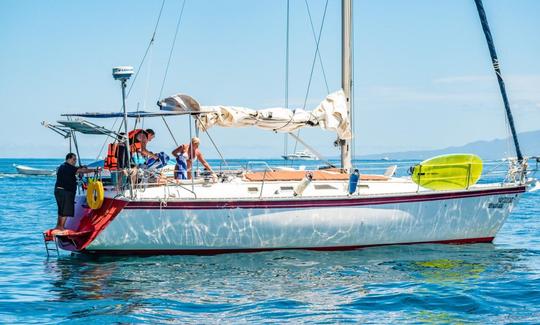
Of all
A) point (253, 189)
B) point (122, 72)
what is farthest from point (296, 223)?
point (122, 72)

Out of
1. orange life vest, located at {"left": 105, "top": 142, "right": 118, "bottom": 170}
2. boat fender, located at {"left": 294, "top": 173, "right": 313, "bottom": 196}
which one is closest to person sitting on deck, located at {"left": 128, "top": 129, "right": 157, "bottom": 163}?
orange life vest, located at {"left": 105, "top": 142, "right": 118, "bottom": 170}

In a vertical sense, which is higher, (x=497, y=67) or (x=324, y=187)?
(x=497, y=67)

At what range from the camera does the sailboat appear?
1680 cm

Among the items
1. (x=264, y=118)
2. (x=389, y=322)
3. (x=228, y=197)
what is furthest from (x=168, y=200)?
(x=389, y=322)

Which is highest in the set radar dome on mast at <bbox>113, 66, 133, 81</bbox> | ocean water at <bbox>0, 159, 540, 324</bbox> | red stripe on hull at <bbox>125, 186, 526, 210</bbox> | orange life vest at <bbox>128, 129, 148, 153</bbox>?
radar dome on mast at <bbox>113, 66, 133, 81</bbox>

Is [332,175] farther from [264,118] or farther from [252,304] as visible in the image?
[252,304]

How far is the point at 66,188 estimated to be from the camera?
17547mm

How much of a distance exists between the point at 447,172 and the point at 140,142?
6.81 metres

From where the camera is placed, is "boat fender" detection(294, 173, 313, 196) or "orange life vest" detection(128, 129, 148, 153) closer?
"boat fender" detection(294, 173, 313, 196)

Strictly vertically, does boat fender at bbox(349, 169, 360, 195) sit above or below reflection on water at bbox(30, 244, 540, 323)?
above

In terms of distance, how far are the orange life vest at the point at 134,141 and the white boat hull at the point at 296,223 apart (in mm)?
1588

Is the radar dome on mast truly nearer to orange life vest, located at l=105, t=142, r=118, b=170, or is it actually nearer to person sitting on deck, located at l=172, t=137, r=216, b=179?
orange life vest, located at l=105, t=142, r=118, b=170

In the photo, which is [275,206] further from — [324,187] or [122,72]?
[122,72]

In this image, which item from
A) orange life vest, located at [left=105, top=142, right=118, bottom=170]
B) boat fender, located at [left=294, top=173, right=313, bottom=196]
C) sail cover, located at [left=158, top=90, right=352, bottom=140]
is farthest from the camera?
sail cover, located at [left=158, top=90, right=352, bottom=140]
